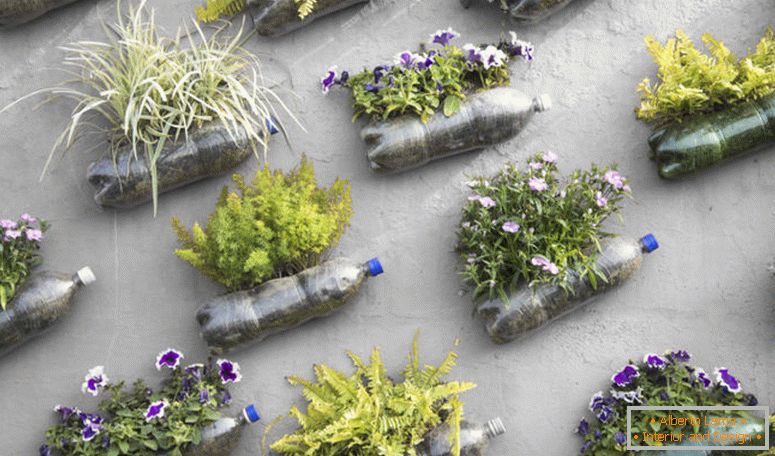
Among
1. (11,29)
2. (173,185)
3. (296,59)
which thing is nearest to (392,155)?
(296,59)

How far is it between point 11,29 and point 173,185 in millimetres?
1071

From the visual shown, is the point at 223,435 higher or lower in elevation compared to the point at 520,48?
lower

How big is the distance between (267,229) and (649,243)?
1.62 m

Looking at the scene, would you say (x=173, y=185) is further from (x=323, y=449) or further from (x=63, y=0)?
(x=323, y=449)

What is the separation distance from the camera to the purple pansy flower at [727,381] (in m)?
4.04

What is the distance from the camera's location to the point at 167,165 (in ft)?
13.7

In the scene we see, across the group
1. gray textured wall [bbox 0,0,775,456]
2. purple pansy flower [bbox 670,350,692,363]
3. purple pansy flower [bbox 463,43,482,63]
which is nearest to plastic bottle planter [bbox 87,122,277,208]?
gray textured wall [bbox 0,0,775,456]

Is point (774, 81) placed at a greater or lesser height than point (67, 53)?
lesser

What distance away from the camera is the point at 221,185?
4348mm

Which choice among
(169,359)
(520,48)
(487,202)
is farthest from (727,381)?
(169,359)

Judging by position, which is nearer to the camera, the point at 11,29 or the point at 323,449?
the point at 323,449

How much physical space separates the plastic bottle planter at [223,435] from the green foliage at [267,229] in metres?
0.56

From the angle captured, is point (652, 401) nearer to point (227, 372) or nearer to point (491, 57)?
point (491, 57)

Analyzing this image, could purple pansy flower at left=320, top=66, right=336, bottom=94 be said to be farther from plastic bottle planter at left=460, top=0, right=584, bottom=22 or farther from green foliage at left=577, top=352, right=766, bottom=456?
green foliage at left=577, top=352, right=766, bottom=456
